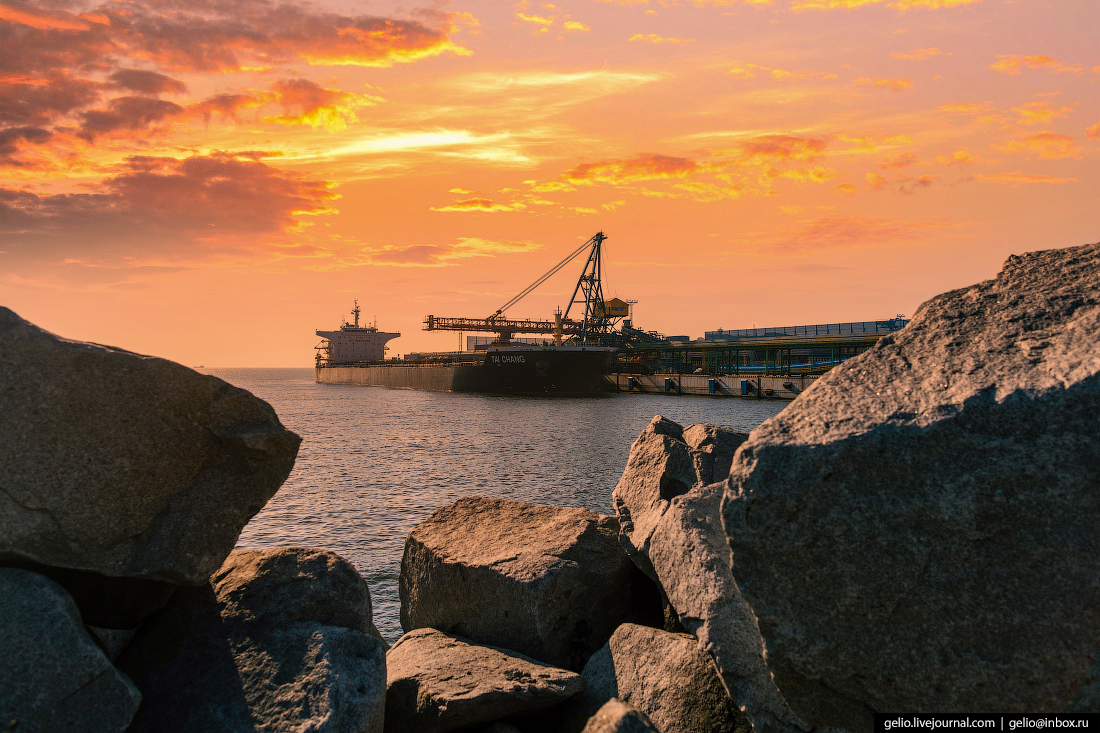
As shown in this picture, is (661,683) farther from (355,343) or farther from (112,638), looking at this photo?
(355,343)

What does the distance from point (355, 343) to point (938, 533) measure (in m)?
128

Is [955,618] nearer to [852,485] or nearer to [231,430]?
[852,485]

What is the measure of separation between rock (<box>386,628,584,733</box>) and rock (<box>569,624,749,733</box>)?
0.23 metres

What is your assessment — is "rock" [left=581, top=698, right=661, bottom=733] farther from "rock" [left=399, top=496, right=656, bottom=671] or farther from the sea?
the sea

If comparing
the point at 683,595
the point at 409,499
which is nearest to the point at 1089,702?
the point at 683,595

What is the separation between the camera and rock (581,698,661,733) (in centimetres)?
379

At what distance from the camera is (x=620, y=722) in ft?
12.5

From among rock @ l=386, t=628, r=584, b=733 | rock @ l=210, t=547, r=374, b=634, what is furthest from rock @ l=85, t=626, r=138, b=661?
rock @ l=386, t=628, r=584, b=733

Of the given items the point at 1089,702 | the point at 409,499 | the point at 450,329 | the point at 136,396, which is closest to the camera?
the point at 1089,702

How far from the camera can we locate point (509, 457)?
29406mm

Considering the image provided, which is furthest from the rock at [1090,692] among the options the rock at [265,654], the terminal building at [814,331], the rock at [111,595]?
the terminal building at [814,331]

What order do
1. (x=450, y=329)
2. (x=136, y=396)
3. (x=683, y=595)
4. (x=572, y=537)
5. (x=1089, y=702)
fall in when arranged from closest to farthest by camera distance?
1. (x=1089, y=702)
2. (x=136, y=396)
3. (x=683, y=595)
4. (x=572, y=537)
5. (x=450, y=329)

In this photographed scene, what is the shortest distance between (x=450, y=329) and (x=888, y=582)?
12065cm

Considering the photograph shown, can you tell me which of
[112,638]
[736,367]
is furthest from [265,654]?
[736,367]
